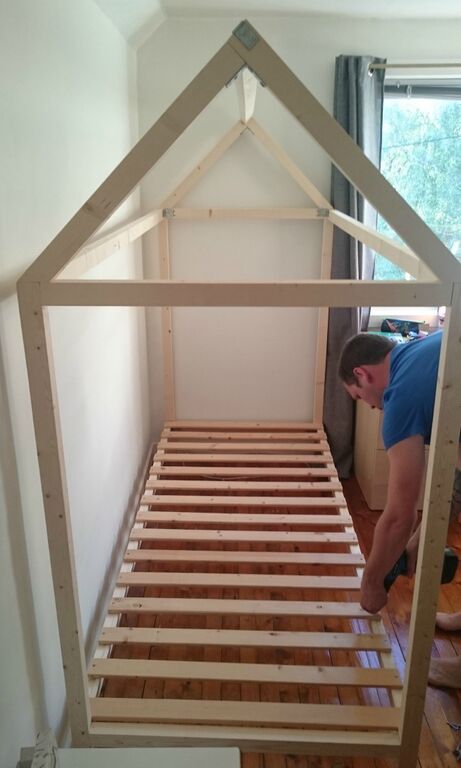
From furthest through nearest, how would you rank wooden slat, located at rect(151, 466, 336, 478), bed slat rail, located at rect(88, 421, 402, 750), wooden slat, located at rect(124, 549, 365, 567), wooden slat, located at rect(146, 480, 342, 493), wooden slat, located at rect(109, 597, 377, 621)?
wooden slat, located at rect(151, 466, 336, 478)
wooden slat, located at rect(146, 480, 342, 493)
wooden slat, located at rect(124, 549, 365, 567)
wooden slat, located at rect(109, 597, 377, 621)
bed slat rail, located at rect(88, 421, 402, 750)

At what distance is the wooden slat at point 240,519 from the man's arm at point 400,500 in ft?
2.53

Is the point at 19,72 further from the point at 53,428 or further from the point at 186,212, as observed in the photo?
the point at 186,212

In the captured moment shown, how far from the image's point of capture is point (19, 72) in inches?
53.3

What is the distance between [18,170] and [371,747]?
1.77m

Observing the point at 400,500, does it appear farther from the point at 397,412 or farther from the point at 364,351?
the point at 364,351

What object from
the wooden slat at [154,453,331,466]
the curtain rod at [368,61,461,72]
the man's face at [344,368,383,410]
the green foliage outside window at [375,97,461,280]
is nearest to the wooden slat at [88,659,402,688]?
the man's face at [344,368,383,410]

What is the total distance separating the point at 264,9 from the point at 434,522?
2406 mm

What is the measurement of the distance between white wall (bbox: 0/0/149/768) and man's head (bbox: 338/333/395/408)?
865 mm

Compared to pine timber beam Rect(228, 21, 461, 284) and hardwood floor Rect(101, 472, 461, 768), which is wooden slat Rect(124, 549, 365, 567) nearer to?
hardwood floor Rect(101, 472, 461, 768)

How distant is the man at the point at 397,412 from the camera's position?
5.10ft

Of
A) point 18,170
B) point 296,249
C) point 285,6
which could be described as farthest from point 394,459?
point 285,6

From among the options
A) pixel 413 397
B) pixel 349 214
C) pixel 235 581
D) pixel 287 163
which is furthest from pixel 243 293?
pixel 349 214

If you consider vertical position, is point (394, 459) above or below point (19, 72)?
below

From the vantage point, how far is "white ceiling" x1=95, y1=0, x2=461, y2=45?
240cm
